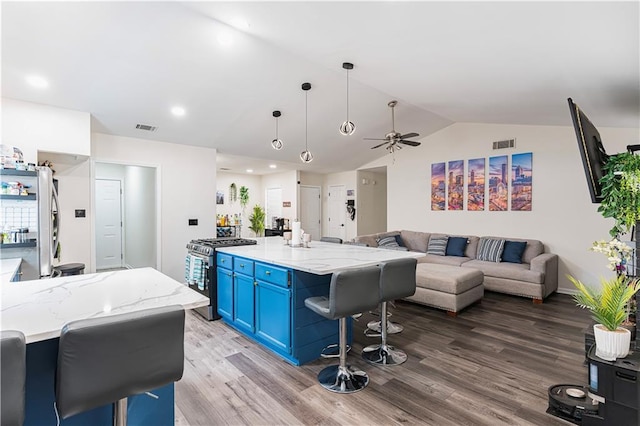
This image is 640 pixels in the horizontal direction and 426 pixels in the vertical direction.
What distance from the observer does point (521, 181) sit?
5699mm

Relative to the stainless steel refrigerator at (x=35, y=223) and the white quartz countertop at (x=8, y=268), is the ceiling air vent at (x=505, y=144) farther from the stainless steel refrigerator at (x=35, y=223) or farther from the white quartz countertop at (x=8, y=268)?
the white quartz countertop at (x=8, y=268)

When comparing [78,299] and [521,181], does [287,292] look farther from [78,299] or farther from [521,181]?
[521,181]

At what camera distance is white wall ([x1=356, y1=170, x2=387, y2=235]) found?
29.3 ft

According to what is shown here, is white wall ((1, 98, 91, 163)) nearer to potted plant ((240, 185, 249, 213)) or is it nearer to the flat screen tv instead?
the flat screen tv

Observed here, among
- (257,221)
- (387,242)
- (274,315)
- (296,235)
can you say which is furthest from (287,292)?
(257,221)

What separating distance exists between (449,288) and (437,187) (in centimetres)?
321

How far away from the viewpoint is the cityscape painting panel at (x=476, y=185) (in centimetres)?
618

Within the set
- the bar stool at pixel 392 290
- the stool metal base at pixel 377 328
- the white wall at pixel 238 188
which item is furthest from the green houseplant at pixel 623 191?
the white wall at pixel 238 188

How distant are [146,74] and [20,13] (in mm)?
1125

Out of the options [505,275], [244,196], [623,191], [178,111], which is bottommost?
[505,275]

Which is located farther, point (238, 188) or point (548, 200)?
point (238, 188)

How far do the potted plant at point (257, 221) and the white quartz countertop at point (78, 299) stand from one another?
7.76 metres

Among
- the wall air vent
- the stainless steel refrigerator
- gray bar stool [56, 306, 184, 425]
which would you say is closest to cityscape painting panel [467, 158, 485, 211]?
the wall air vent

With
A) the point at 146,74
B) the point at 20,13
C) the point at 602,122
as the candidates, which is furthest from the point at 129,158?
the point at 602,122
